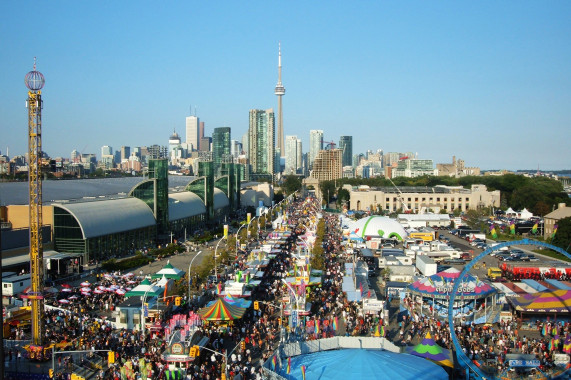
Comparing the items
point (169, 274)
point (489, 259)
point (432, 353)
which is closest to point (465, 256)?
point (489, 259)

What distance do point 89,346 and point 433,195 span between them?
67.6 metres

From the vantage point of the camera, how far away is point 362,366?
13.4 metres

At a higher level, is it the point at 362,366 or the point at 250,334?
the point at 362,366

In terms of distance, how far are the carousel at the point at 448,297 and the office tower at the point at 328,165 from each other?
152 meters

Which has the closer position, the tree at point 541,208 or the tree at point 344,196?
the tree at point 541,208

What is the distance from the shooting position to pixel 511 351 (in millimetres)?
18094

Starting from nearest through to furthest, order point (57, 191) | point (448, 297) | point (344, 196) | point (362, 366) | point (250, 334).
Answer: point (362, 366), point (250, 334), point (448, 297), point (57, 191), point (344, 196)

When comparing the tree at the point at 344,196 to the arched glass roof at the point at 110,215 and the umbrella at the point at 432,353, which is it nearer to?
the arched glass roof at the point at 110,215

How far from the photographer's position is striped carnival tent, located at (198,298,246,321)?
19344 mm

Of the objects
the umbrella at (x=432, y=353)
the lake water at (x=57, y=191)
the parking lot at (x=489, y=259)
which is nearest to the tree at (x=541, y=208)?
the parking lot at (x=489, y=259)

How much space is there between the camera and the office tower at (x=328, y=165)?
176 m

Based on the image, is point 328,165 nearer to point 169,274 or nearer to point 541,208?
point 541,208

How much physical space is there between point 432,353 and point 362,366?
3.38 metres

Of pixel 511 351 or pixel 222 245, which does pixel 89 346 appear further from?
pixel 222 245
